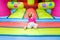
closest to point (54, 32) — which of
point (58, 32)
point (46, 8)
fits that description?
point (58, 32)

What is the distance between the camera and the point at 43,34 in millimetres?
2551

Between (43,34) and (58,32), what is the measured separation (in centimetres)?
34

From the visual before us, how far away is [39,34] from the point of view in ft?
8.39

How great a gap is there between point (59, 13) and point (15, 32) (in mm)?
2345

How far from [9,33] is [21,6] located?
311cm

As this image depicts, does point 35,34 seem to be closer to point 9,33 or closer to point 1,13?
point 9,33

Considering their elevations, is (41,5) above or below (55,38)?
above

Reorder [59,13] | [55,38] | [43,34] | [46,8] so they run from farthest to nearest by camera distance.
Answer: [46,8] → [59,13] → [43,34] → [55,38]

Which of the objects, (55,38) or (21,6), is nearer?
(55,38)

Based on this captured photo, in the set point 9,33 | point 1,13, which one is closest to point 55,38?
point 9,33

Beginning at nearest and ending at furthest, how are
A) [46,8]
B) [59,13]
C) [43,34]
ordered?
1. [43,34]
2. [59,13]
3. [46,8]

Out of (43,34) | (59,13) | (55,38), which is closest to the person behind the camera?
(55,38)

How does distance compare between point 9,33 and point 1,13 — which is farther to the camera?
point 1,13

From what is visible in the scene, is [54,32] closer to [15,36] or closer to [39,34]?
[39,34]
